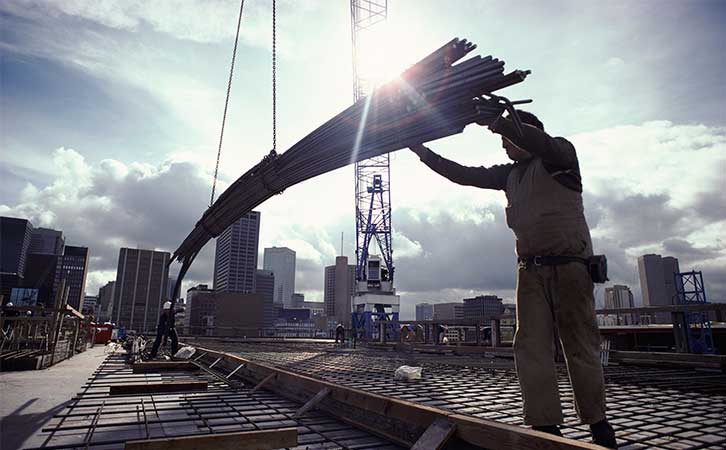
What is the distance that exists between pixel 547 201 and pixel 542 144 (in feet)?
1.18

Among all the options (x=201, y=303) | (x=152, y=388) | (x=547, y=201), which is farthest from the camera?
(x=201, y=303)

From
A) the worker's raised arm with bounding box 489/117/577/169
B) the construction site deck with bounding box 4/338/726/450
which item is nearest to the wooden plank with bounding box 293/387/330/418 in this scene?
the construction site deck with bounding box 4/338/726/450

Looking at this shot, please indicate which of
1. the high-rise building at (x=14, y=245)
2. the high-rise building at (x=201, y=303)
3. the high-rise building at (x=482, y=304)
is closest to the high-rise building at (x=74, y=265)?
the high-rise building at (x=14, y=245)

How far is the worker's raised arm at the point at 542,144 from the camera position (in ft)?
8.07

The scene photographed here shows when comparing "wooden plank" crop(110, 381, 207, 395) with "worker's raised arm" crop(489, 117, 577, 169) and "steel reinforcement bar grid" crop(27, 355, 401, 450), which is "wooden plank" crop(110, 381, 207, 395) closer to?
"steel reinforcement bar grid" crop(27, 355, 401, 450)

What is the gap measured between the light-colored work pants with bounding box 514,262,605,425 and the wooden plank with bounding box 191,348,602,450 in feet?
0.95

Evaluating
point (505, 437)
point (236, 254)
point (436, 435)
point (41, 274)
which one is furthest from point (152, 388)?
point (236, 254)

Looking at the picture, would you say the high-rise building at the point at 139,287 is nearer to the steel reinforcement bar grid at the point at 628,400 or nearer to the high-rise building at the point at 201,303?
→ the high-rise building at the point at 201,303

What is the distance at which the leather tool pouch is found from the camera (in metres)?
2.48

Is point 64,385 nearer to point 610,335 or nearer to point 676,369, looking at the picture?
point 676,369

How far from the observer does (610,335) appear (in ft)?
82.7

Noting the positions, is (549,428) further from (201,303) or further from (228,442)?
(201,303)

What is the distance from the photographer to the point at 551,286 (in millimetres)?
2512

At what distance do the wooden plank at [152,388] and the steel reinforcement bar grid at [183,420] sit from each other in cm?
12
